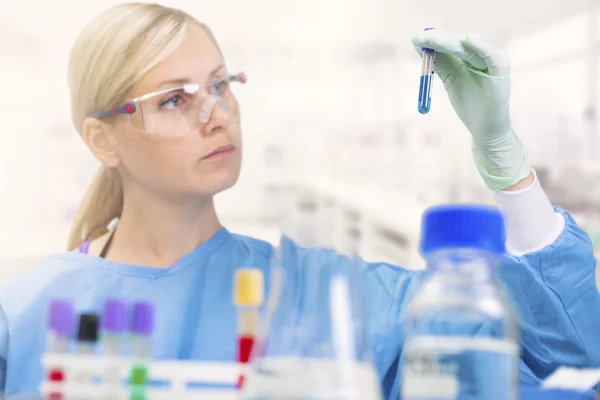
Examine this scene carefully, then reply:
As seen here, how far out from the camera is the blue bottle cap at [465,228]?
0.62 metres

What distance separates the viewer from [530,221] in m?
1.06

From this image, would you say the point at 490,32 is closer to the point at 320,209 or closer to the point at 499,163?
the point at 499,163

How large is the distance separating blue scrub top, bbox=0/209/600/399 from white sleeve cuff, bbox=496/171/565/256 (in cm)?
2

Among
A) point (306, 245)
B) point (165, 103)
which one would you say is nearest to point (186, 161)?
point (165, 103)

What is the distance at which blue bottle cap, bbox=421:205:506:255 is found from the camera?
0.62 meters

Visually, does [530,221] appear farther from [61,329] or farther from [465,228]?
[61,329]

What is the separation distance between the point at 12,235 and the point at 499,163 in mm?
914

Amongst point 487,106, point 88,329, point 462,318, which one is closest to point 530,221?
point 487,106

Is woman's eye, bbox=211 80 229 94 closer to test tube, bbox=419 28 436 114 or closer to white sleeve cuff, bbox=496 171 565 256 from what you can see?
test tube, bbox=419 28 436 114

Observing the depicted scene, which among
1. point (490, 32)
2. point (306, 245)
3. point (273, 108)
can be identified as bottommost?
point (306, 245)

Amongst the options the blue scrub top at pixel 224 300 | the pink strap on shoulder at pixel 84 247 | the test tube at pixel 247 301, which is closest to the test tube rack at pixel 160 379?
the test tube at pixel 247 301

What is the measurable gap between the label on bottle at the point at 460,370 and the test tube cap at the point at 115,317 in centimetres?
36

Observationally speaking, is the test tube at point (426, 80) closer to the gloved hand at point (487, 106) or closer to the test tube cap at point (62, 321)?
the gloved hand at point (487, 106)

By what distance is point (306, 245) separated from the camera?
→ 0.68m
